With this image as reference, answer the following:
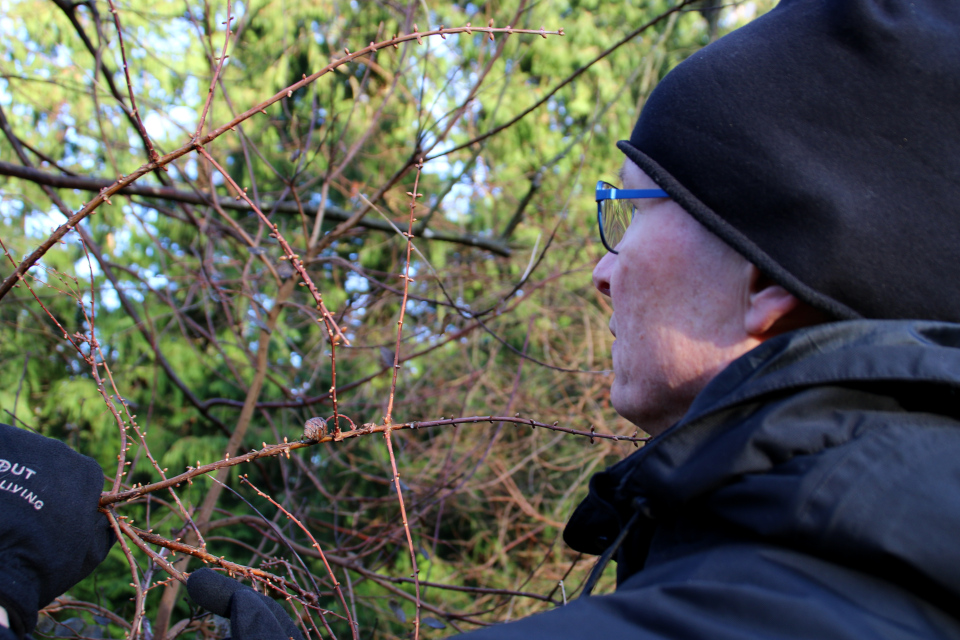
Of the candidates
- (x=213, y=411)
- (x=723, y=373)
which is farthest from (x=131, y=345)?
(x=723, y=373)

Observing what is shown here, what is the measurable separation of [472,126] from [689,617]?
6.06 m

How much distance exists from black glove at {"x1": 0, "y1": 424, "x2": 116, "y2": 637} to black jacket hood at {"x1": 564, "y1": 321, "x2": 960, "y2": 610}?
904 millimetres

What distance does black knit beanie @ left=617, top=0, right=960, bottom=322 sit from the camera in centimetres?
89

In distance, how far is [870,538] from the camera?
0.65m

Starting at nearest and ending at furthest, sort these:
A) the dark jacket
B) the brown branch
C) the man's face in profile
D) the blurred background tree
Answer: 1. the dark jacket
2. the man's face in profile
3. the brown branch
4. the blurred background tree

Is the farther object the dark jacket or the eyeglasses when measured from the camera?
the eyeglasses

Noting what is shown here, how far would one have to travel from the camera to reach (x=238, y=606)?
1.11 meters

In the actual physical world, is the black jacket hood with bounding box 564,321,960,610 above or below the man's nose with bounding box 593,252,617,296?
below

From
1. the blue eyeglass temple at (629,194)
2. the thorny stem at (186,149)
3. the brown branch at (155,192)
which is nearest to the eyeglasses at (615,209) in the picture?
the blue eyeglass temple at (629,194)

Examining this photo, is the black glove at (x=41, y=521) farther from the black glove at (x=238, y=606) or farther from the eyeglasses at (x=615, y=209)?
the eyeglasses at (x=615, y=209)

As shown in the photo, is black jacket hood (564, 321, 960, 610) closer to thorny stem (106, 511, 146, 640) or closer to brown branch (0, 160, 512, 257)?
thorny stem (106, 511, 146, 640)

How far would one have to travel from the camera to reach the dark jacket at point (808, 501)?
644mm

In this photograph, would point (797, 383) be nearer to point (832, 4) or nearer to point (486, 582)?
point (832, 4)

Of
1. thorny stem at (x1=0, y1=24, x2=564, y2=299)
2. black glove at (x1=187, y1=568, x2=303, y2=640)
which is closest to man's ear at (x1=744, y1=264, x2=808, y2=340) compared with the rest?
thorny stem at (x1=0, y1=24, x2=564, y2=299)
